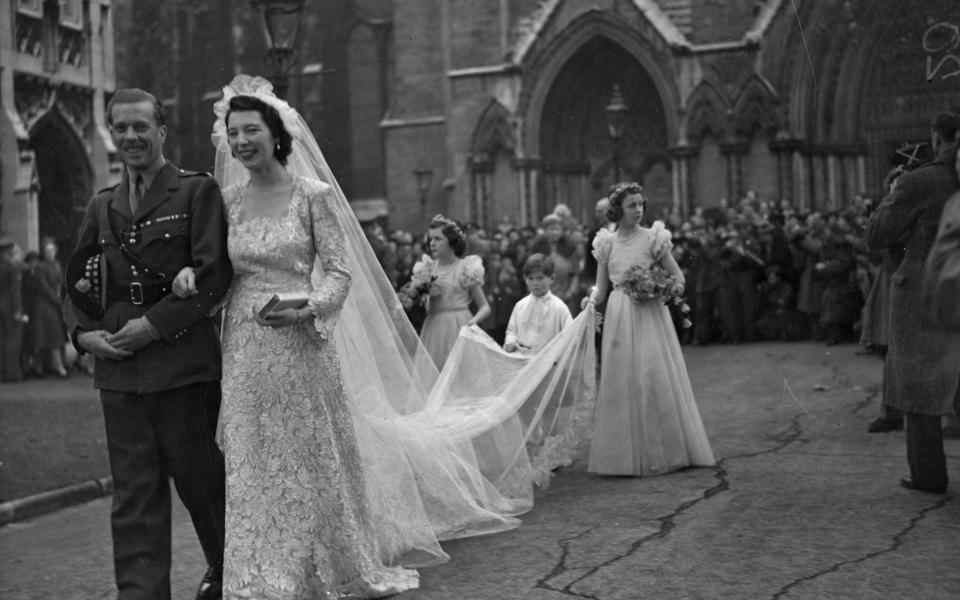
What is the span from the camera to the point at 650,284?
361 inches

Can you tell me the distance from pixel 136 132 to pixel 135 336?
88cm

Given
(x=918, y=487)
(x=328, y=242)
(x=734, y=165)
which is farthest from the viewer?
(x=734, y=165)

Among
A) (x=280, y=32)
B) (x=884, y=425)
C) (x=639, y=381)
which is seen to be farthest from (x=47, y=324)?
(x=884, y=425)

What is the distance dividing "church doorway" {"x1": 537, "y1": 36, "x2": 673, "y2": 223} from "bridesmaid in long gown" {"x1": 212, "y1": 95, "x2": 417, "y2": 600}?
2316 centimetres

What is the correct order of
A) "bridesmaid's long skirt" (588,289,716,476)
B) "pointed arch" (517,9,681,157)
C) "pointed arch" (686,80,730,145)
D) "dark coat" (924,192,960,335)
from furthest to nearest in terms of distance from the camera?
"pointed arch" (517,9,681,157) → "pointed arch" (686,80,730,145) → "bridesmaid's long skirt" (588,289,716,476) → "dark coat" (924,192,960,335)

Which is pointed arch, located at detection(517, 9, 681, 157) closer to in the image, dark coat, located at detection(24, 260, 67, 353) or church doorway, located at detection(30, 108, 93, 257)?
church doorway, located at detection(30, 108, 93, 257)

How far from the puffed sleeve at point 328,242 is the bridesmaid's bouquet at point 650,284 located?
3.76 metres

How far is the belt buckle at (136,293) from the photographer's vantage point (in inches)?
216

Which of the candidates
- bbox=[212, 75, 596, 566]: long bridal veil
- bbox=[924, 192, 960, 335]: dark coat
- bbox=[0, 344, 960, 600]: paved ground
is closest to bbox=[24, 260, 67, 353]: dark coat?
bbox=[0, 344, 960, 600]: paved ground

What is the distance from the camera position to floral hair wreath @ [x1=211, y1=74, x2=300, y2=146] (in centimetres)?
579

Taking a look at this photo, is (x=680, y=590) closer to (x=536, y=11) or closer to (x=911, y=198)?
(x=911, y=198)

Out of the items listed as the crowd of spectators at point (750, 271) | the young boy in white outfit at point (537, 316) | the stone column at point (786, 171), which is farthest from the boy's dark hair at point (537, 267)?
the stone column at point (786, 171)

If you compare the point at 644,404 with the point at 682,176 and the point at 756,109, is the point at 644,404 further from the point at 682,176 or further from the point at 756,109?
the point at 682,176

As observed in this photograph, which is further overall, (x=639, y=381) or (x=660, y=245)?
(x=660, y=245)
